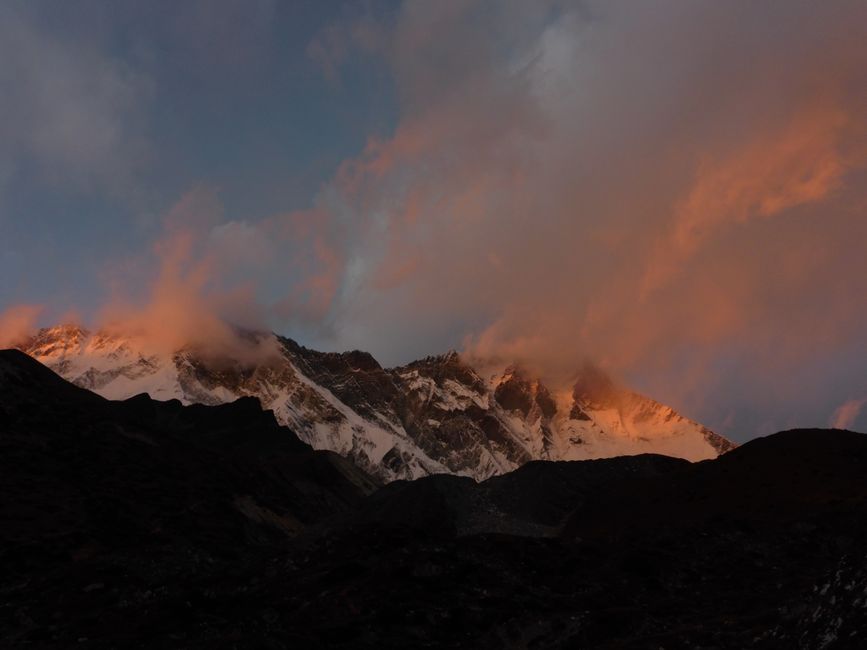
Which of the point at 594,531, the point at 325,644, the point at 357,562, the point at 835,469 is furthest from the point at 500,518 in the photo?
the point at 325,644

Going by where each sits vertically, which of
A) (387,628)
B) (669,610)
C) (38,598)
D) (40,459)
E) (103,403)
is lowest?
(669,610)

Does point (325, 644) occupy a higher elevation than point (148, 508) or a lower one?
lower

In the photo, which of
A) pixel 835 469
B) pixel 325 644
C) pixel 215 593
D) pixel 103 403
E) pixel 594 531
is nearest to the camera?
pixel 325 644

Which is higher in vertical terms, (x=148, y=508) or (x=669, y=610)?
(x=148, y=508)

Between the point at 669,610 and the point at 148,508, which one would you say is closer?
the point at 669,610

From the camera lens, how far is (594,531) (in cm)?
13288

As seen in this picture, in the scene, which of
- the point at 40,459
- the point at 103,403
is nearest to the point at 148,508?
the point at 40,459

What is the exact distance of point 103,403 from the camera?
194 meters

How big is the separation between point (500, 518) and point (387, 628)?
8632cm

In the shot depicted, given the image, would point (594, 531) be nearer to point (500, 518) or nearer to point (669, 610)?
point (500, 518)

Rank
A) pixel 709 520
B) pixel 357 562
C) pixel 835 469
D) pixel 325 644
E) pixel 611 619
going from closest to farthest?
pixel 325 644, pixel 611 619, pixel 357 562, pixel 709 520, pixel 835 469

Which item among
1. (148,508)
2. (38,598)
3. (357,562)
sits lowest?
(357,562)

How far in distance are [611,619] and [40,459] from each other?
4554 inches

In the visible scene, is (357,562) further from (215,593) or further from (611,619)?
(611,619)
